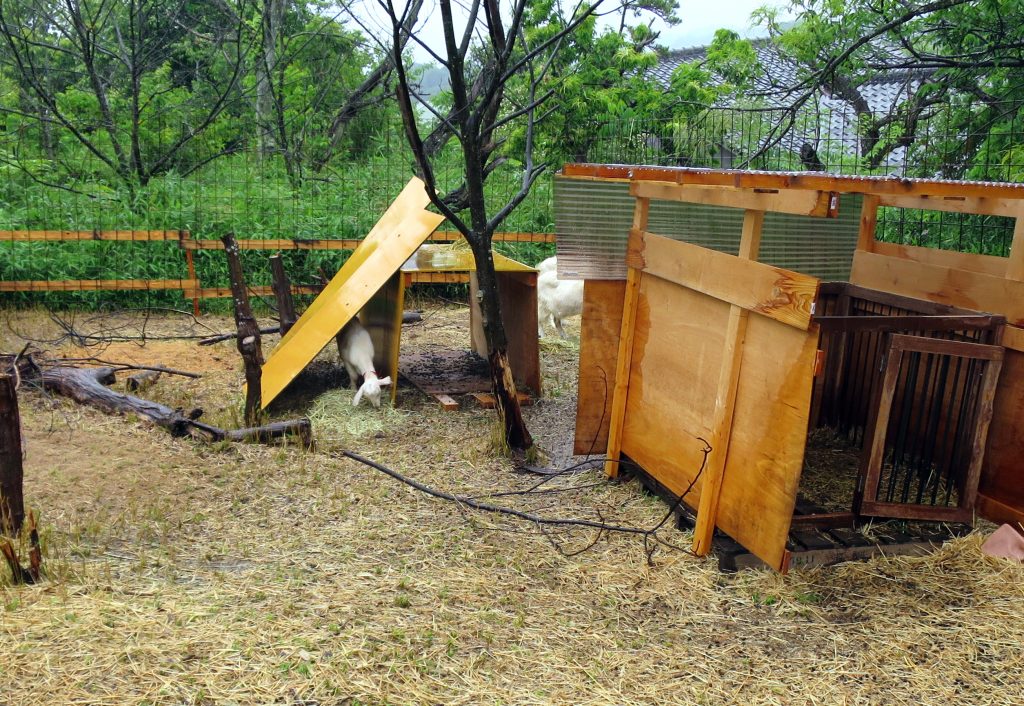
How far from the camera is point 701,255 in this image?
170 inches

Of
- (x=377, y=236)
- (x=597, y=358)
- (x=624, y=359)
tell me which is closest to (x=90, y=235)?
→ (x=377, y=236)

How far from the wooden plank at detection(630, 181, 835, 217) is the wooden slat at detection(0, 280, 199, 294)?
21.3 ft

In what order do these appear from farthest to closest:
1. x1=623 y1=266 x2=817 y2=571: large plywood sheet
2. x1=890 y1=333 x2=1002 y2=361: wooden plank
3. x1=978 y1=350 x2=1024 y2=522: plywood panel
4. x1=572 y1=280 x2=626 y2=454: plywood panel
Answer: x1=572 y1=280 x2=626 y2=454: plywood panel, x1=978 y1=350 x2=1024 y2=522: plywood panel, x1=890 y1=333 x2=1002 y2=361: wooden plank, x1=623 y1=266 x2=817 y2=571: large plywood sheet

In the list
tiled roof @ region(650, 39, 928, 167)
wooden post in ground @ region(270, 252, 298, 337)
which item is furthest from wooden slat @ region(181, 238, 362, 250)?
tiled roof @ region(650, 39, 928, 167)

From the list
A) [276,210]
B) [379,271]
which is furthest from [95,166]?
[379,271]

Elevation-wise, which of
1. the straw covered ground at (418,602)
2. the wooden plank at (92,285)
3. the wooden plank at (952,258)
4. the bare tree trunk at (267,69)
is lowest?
the straw covered ground at (418,602)

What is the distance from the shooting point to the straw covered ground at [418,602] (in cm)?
312

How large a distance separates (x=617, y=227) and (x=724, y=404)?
1.58m

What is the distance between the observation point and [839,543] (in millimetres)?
4195

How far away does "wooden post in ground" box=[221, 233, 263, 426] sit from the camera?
571 cm

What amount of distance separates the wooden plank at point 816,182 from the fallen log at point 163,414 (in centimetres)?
267

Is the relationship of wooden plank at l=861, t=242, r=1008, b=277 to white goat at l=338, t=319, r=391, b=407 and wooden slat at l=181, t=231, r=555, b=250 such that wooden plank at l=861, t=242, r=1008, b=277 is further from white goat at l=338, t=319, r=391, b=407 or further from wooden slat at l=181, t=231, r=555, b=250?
wooden slat at l=181, t=231, r=555, b=250

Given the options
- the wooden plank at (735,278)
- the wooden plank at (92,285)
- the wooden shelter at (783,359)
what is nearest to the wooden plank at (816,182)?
the wooden shelter at (783,359)

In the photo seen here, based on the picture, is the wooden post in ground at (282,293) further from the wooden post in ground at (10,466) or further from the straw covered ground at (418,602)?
the wooden post in ground at (10,466)
